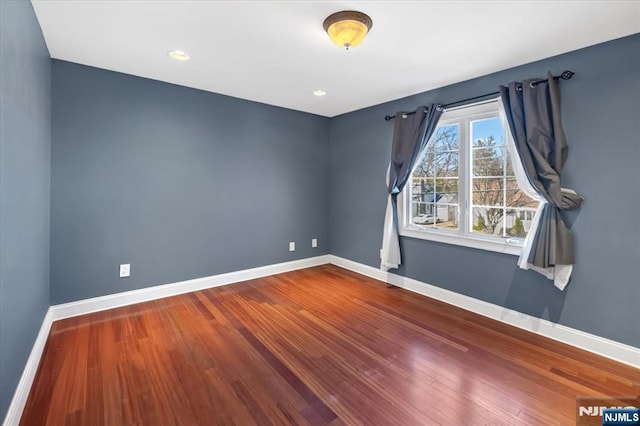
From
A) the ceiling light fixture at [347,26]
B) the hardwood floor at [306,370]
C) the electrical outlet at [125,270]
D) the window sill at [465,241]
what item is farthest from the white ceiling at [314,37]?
the hardwood floor at [306,370]

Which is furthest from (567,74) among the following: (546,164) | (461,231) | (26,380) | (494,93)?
(26,380)

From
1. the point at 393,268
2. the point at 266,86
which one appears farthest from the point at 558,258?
the point at 266,86

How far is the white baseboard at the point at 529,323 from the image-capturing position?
2.18 metres

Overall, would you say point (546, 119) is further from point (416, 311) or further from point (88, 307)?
point (88, 307)

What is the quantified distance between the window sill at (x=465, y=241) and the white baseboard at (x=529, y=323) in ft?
1.81

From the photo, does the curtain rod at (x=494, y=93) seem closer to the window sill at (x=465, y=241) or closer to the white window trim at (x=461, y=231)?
the white window trim at (x=461, y=231)

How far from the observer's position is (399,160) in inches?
143

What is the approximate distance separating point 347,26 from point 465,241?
2401 mm

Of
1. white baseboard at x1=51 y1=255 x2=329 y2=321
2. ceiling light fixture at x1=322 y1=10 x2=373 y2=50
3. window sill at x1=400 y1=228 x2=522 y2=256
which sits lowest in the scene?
white baseboard at x1=51 y1=255 x2=329 y2=321

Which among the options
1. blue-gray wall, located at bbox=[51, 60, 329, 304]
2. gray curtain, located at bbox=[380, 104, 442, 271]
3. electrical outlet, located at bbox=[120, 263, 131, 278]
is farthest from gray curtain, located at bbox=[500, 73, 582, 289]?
electrical outlet, located at bbox=[120, 263, 131, 278]

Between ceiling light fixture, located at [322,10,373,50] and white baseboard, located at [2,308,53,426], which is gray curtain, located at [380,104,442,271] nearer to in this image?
ceiling light fixture, located at [322,10,373,50]

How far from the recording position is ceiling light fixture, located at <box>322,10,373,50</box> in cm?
190

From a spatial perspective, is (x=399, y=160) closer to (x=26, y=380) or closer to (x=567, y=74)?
(x=567, y=74)

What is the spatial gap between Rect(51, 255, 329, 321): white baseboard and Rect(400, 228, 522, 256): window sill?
6.01ft
